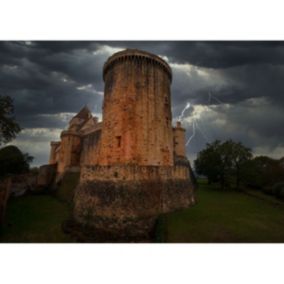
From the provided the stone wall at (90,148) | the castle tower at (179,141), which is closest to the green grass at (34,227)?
the stone wall at (90,148)

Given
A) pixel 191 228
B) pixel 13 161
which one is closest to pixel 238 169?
pixel 191 228

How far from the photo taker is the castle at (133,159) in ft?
29.6

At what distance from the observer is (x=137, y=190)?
928 cm

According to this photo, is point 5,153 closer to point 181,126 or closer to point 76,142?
point 76,142

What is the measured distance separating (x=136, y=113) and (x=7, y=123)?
30.3ft

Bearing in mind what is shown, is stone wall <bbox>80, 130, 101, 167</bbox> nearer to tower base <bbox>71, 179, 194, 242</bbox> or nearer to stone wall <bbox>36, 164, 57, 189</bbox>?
stone wall <bbox>36, 164, 57, 189</bbox>

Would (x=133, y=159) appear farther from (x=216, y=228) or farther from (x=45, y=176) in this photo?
(x=45, y=176)

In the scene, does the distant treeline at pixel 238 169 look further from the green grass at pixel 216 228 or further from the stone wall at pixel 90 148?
the stone wall at pixel 90 148

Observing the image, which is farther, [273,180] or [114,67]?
[273,180]

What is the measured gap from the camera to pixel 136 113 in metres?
12.3

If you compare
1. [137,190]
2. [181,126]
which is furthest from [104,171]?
[181,126]

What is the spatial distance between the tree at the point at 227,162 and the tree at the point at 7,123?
2072 centimetres

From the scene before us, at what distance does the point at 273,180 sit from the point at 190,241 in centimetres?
1970

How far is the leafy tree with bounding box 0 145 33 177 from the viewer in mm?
20320
